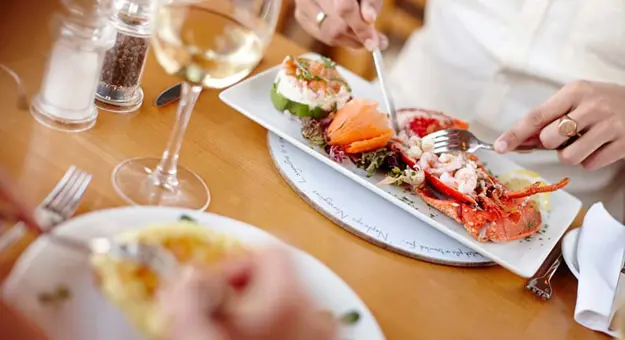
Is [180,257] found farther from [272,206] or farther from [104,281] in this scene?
[272,206]

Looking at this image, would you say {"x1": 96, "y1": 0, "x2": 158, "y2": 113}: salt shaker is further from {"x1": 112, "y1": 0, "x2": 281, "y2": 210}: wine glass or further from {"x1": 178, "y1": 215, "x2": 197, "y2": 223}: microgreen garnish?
{"x1": 178, "y1": 215, "x2": 197, "y2": 223}: microgreen garnish

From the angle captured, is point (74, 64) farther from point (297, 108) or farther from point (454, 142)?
point (454, 142)

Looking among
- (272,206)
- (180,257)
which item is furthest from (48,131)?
(180,257)

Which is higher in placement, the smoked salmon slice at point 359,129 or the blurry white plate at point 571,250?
the smoked salmon slice at point 359,129

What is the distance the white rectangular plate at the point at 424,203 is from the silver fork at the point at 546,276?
0.02 metres

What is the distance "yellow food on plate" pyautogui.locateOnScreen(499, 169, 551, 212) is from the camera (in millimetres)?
1162

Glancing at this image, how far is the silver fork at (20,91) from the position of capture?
34.9 inches

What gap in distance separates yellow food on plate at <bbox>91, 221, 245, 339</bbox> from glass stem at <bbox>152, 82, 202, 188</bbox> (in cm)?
22

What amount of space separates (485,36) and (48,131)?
1050 millimetres

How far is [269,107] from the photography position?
1150mm

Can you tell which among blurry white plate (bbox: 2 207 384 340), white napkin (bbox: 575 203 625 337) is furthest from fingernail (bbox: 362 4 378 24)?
blurry white plate (bbox: 2 207 384 340)

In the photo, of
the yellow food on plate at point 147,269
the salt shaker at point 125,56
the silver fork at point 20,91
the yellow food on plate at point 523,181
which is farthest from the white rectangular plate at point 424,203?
the yellow food on plate at point 147,269

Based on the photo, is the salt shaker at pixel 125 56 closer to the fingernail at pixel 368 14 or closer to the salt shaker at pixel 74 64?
the salt shaker at pixel 74 64

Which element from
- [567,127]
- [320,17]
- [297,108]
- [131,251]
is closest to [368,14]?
[320,17]
